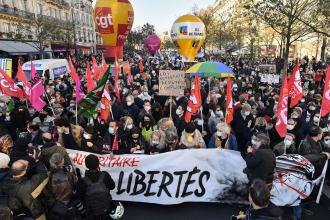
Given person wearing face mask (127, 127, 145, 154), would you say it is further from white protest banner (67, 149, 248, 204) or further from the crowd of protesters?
white protest banner (67, 149, 248, 204)

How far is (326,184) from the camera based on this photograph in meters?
6.75

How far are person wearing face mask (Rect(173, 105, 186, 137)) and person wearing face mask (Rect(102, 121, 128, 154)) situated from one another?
1660 mm

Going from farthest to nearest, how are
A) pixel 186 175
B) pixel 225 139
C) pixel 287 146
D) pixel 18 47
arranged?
pixel 18 47 < pixel 225 139 < pixel 287 146 < pixel 186 175

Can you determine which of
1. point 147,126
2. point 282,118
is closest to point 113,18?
point 147,126

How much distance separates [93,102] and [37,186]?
2907 mm

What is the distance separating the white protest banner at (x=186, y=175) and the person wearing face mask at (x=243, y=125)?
1.98 meters

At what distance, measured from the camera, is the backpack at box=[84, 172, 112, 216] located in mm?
4121

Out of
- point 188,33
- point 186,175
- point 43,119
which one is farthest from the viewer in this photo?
point 188,33

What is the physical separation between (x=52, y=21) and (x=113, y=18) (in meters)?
26.4

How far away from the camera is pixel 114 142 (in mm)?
6762

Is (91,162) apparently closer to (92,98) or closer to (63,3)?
(92,98)

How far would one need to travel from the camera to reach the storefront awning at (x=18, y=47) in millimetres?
32500

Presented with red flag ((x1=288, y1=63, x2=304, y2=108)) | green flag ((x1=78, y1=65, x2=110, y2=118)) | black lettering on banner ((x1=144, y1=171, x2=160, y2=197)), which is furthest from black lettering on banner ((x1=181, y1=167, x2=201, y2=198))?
red flag ((x1=288, y1=63, x2=304, y2=108))

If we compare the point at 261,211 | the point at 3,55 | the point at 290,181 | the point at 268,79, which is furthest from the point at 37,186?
the point at 3,55
